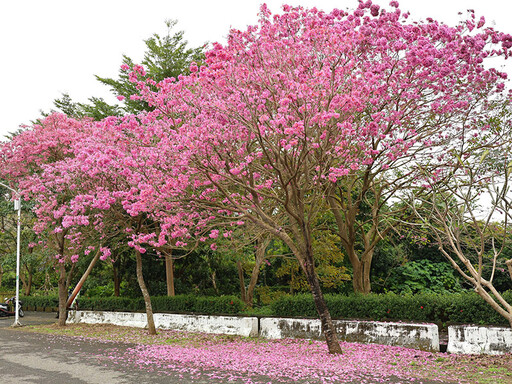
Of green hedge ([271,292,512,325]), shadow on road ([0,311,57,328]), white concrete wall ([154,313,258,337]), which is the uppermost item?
green hedge ([271,292,512,325])

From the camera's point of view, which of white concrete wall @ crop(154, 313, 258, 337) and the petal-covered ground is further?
white concrete wall @ crop(154, 313, 258, 337)

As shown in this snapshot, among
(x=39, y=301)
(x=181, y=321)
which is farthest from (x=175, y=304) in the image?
(x=39, y=301)

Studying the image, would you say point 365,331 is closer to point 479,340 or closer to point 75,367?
point 479,340

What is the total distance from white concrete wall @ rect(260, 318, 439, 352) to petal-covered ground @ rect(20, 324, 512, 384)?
30cm

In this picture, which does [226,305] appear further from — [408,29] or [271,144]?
[408,29]

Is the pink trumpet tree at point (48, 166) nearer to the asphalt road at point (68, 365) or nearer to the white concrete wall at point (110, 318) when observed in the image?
the white concrete wall at point (110, 318)

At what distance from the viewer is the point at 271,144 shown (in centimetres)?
981

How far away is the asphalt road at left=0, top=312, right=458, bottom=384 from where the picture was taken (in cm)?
764

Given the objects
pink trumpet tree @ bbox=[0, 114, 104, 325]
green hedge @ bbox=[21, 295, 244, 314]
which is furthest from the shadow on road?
pink trumpet tree @ bbox=[0, 114, 104, 325]

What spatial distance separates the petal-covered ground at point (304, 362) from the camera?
25.6 ft

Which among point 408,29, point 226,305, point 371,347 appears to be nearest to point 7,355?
point 226,305

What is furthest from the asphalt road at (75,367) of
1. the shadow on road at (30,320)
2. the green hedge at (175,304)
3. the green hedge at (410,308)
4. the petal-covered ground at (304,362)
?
the shadow on road at (30,320)

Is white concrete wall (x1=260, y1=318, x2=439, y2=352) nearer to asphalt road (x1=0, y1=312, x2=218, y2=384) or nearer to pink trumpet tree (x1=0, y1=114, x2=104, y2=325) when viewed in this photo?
asphalt road (x1=0, y1=312, x2=218, y2=384)

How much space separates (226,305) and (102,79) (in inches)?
487
